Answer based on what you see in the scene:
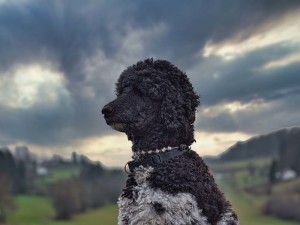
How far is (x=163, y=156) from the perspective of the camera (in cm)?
315

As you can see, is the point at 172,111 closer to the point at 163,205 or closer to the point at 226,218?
the point at 163,205

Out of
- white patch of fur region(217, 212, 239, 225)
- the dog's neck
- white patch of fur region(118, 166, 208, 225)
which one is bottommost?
white patch of fur region(217, 212, 239, 225)

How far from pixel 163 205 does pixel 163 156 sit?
1.04ft

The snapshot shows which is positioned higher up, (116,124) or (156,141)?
(116,124)

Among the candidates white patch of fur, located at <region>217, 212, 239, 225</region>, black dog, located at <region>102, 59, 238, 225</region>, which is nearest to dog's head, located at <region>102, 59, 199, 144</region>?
black dog, located at <region>102, 59, 238, 225</region>

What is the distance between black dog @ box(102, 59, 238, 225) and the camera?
3.05 meters

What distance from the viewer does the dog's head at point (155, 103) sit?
3160mm

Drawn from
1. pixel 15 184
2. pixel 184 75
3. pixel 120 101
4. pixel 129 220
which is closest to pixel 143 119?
pixel 120 101

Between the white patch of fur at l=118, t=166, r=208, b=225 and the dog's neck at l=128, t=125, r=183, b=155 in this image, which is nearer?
the white patch of fur at l=118, t=166, r=208, b=225

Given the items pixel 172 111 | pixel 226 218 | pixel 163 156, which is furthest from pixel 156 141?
pixel 226 218

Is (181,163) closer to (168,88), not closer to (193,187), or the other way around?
(193,187)

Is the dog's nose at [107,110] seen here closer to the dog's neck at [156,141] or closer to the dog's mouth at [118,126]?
the dog's mouth at [118,126]

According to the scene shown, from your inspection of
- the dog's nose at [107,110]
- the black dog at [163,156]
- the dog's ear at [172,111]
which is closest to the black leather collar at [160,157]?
the black dog at [163,156]

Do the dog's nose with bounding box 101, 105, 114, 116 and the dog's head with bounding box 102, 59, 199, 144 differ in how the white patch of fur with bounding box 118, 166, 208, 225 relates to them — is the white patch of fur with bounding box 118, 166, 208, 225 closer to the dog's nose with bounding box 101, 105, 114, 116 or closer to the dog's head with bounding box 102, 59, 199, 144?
the dog's head with bounding box 102, 59, 199, 144
